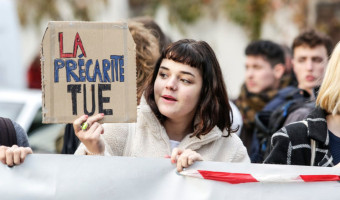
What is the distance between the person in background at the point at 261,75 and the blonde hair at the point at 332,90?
270 cm

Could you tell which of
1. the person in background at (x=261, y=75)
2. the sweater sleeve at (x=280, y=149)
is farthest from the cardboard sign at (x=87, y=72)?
the person in background at (x=261, y=75)

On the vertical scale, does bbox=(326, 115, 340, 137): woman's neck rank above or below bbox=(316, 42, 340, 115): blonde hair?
below

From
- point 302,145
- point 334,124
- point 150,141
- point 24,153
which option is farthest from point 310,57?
point 24,153

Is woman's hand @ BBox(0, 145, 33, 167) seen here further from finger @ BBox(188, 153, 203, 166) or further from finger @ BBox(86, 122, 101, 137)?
finger @ BBox(188, 153, 203, 166)

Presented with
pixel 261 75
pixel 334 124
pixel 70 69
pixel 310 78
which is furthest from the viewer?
pixel 261 75

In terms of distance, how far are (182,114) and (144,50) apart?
0.92 metres

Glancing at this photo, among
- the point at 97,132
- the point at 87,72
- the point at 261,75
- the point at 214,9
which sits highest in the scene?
the point at 87,72

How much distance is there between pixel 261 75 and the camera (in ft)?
21.9

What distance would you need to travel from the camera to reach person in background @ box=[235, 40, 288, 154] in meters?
6.48

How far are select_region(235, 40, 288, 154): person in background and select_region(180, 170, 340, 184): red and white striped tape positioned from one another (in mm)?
2995

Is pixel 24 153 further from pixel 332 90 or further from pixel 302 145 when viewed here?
pixel 332 90

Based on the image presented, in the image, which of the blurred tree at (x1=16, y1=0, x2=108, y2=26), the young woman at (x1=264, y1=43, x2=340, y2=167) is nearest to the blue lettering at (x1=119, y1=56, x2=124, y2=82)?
the young woman at (x1=264, y1=43, x2=340, y2=167)

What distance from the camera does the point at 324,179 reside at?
3416mm

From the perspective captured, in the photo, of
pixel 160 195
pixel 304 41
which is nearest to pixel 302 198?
pixel 160 195
